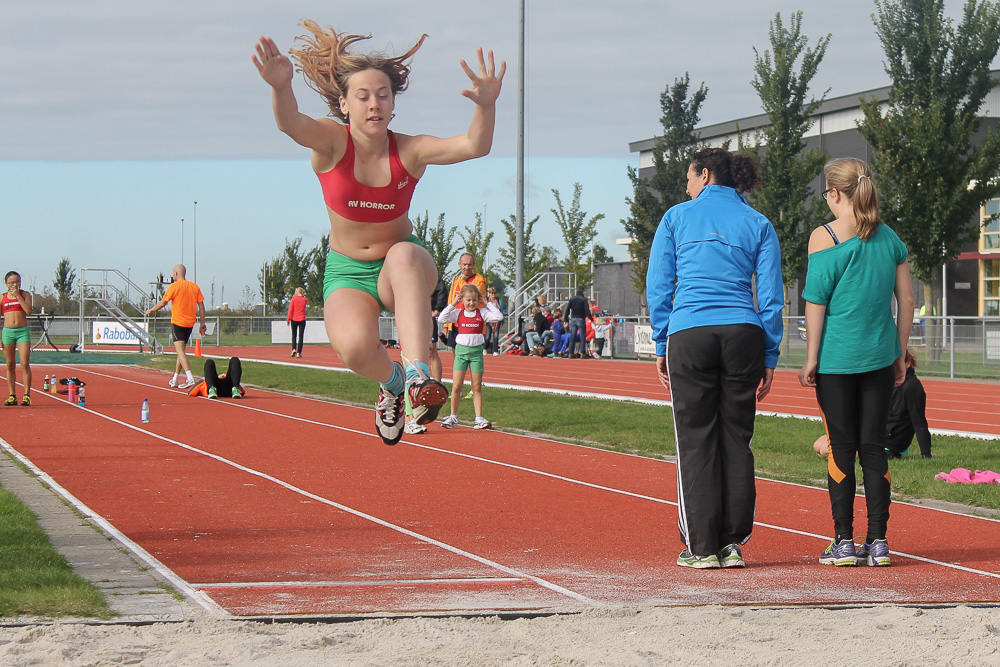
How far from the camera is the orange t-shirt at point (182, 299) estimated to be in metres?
17.6

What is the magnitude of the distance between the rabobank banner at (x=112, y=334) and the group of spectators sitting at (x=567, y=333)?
12.7 meters

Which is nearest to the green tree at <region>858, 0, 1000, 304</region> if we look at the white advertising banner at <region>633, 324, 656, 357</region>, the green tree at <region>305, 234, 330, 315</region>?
the white advertising banner at <region>633, 324, 656, 357</region>

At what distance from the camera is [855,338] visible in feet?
19.6

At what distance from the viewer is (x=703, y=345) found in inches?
231

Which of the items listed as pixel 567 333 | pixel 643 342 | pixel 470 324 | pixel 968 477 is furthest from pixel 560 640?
pixel 567 333

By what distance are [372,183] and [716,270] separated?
2.19 meters

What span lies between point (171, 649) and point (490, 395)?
529 inches

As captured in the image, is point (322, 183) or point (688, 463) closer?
point (322, 183)

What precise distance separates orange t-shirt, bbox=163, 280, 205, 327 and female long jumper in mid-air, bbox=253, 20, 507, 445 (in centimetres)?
1339

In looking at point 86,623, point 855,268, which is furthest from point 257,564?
point 855,268

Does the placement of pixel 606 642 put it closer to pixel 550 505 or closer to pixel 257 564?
pixel 257 564

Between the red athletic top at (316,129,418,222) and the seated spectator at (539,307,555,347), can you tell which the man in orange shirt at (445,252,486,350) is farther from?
the seated spectator at (539,307,555,347)

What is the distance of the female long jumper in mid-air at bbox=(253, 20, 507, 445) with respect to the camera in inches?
173

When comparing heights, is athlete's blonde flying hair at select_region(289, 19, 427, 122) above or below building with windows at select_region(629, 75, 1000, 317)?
below
